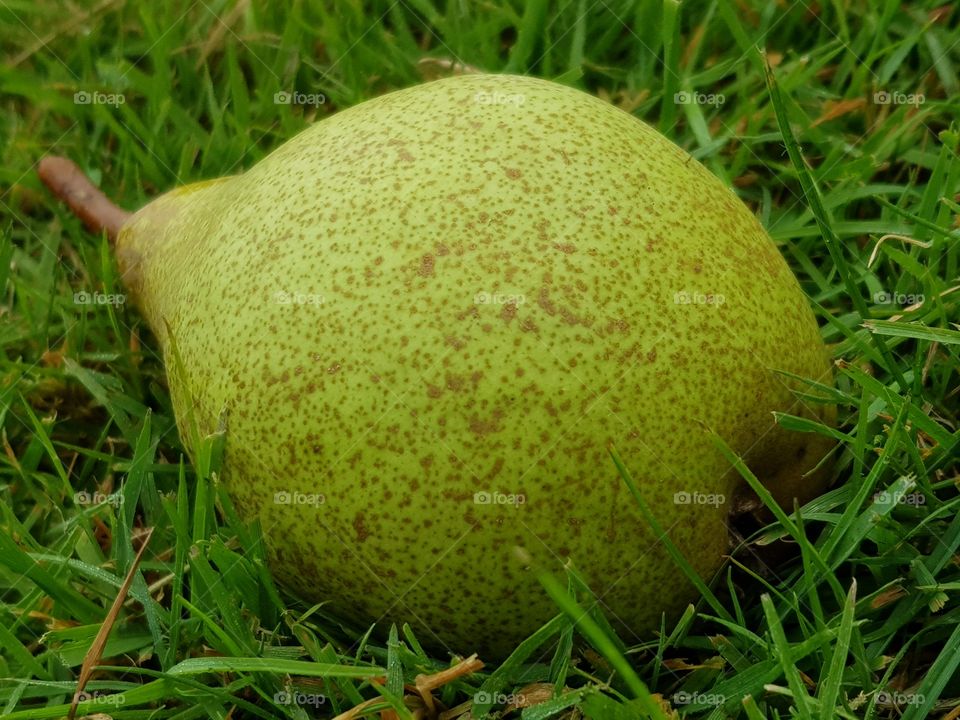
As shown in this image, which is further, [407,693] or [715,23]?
[715,23]

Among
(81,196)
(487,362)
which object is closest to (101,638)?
(487,362)

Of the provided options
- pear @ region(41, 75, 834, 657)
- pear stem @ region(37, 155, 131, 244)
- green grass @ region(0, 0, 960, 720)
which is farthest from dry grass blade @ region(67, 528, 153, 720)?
pear stem @ region(37, 155, 131, 244)

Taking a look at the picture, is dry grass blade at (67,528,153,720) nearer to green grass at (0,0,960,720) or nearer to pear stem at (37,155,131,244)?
green grass at (0,0,960,720)

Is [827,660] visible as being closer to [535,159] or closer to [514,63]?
[535,159]

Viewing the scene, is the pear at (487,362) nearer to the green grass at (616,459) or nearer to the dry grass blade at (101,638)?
the green grass at (616,459)

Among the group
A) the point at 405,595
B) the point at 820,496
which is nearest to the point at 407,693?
the point at 405,595

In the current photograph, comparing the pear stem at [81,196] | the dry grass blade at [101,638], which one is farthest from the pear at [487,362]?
the pear stem at [81,196]
